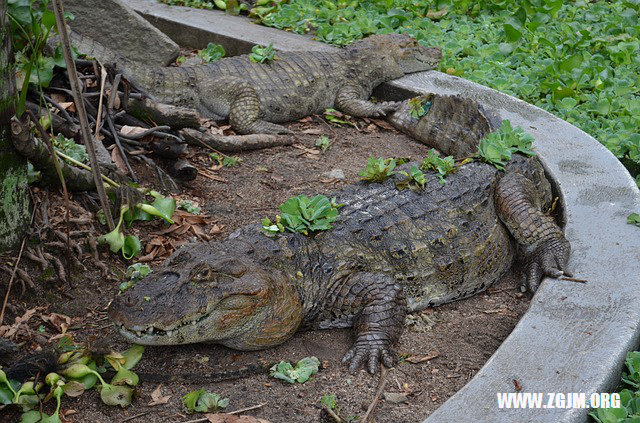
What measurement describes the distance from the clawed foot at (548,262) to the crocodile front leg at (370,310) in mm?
826

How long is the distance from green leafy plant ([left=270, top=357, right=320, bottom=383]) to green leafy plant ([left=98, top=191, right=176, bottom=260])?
3.76ft

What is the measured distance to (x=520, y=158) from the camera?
4805mm

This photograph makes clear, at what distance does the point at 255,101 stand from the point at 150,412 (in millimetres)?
3831

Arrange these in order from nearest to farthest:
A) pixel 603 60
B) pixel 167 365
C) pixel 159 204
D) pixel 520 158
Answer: pixel 167 365
pixel 159 204
pixel 520 158
pixel 603 60

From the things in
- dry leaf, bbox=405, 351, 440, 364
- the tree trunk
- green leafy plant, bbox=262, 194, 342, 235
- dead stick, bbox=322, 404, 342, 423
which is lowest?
dry leaf, bbox=405, 351, 440, 364

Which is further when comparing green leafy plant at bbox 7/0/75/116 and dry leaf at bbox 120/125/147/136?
dry leaf at bbox 120/125/147/136

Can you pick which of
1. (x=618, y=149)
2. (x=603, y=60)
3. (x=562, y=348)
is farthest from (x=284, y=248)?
(x=603, y=60)

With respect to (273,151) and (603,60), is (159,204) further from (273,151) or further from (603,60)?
(603,60)

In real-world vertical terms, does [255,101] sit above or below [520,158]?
below

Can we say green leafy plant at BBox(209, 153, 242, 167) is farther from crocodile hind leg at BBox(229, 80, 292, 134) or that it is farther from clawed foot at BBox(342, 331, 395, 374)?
clawed foot at BBox(342, 331, 395, 374)

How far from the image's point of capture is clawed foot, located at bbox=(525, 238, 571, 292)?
4.07m

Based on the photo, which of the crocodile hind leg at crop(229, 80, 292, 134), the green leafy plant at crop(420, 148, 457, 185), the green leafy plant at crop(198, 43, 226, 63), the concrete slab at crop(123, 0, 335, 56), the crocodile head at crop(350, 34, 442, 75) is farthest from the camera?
the concrete slab at crop(123, 0, 335, 56)

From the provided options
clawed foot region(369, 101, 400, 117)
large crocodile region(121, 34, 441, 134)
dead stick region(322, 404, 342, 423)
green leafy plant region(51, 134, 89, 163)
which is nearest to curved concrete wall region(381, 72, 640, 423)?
dead stick region(322, 404, 342, 423)

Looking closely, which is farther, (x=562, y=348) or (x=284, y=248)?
(x=284, y=248)
